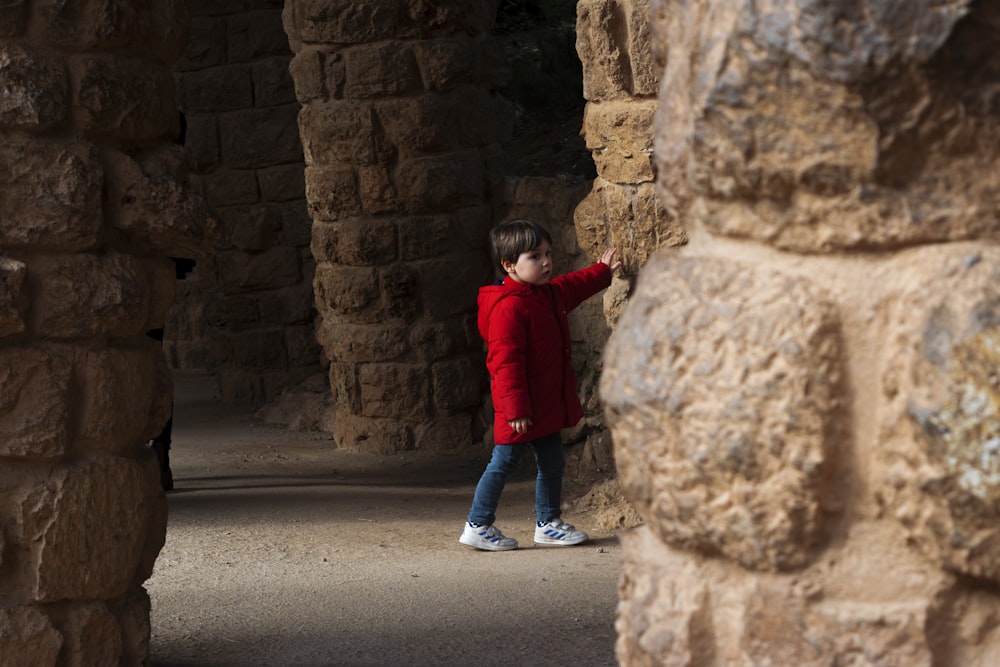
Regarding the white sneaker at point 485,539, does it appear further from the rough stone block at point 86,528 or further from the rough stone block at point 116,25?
the rough stone block at point 116,25

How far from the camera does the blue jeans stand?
→ 5367mm

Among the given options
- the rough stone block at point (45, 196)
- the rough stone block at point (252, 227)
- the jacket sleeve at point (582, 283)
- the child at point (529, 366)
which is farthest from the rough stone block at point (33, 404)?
the rough stone block at point (252, 227)

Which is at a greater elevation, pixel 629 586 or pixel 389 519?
pixel 629 586

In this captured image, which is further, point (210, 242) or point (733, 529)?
point (210, 242)

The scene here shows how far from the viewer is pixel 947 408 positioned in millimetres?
1174

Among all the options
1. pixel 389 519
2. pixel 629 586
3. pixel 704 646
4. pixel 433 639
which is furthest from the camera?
pixel 389 519

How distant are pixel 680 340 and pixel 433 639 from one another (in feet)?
10.3

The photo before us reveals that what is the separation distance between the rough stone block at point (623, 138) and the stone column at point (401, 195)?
2.39 m

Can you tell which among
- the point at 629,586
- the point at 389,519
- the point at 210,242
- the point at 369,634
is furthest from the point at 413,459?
the point at 629,586

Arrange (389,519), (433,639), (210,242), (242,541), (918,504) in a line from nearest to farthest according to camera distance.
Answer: (918,504) → (210,242) → (433,639) → (242,541) → (389,519)

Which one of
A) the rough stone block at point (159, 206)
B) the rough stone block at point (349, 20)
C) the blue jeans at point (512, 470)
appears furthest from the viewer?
the rough stone block at point (349, 20)

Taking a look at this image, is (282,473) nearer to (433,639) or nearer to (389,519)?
(389,519)

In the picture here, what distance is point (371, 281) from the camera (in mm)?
7727

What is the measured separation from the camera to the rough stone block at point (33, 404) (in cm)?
307
